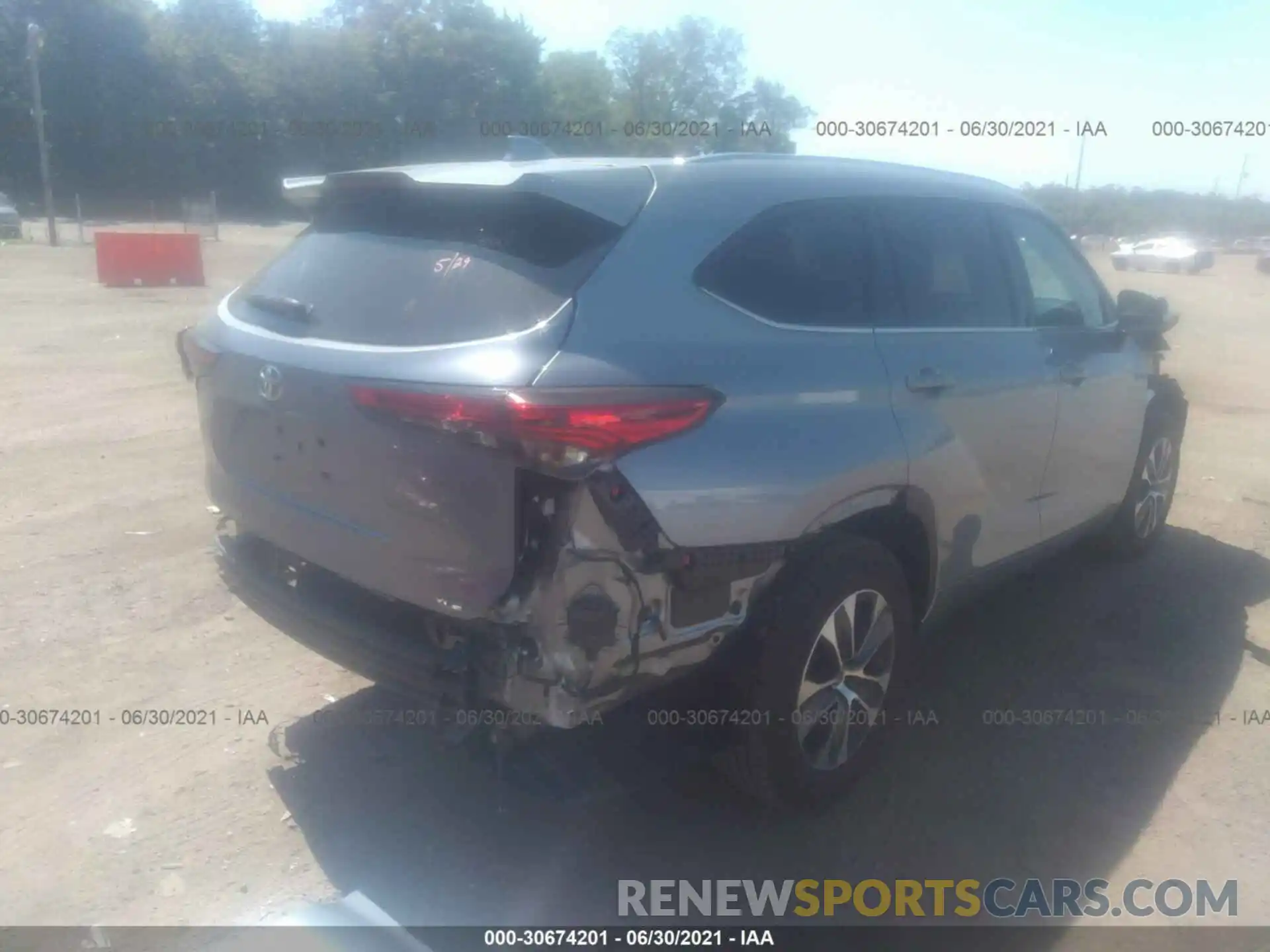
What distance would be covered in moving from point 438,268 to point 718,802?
1.93m

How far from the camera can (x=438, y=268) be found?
295cm

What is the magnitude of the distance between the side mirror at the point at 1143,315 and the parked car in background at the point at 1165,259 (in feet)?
97.8

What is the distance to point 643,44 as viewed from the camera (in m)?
51.4

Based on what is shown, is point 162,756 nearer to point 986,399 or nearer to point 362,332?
point 362,332

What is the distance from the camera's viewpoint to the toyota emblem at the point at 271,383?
3004 millimetres

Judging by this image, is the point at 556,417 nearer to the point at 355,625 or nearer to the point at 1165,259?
the point at 355,625

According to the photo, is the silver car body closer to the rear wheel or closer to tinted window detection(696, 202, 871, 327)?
tinted window detection(696, 202, 871, 327)

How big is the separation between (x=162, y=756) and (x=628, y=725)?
1.61m

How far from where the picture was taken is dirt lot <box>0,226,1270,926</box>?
3086 mm

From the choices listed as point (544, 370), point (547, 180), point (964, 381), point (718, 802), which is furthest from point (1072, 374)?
point (544, 370)

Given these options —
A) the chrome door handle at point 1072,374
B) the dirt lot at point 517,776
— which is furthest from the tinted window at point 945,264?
the dirt lot at point 517,776

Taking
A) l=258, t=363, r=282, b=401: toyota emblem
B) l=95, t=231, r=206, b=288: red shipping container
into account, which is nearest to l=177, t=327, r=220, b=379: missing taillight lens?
l=258, t=363, r=282, b=401: toyota emblem

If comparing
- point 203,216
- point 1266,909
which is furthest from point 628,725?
point 203,216

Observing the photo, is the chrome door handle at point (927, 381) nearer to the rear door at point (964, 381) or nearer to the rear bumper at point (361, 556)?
the rear door at point (964, 381)
